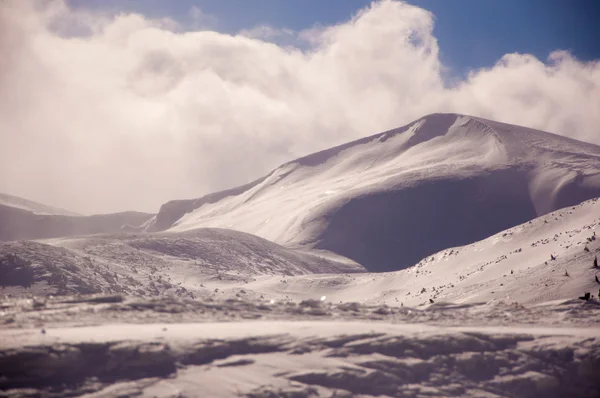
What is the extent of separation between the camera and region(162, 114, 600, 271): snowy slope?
58188 millimetres

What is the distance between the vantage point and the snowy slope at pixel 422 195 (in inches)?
2291

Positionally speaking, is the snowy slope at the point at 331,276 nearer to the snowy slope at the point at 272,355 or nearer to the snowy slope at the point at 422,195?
the snowy slope at the point at 272,355

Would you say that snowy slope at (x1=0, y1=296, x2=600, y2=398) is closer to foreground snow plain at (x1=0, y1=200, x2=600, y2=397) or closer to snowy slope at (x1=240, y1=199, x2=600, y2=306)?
foreground snow plain at (x1=0, y1=200, x2=600, y2=397)

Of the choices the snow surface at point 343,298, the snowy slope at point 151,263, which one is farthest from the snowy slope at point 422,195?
the snowy slope at point 151,263

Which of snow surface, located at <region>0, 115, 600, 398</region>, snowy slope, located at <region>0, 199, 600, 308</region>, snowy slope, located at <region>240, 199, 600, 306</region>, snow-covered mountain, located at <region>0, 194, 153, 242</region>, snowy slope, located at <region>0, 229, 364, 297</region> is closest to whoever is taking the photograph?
snow surface, located at <region>0, 115, 600, 398</region>

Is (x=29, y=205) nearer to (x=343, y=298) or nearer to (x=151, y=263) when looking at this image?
(x=151, y=263)

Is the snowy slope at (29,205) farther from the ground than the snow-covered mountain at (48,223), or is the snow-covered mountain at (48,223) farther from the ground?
the snowy slope at (29,205)

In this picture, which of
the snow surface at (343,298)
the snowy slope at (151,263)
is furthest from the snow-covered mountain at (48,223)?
the snowy slope at (151,263)

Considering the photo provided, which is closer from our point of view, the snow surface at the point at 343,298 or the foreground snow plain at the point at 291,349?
the foreground snow plain at the point at 291,349

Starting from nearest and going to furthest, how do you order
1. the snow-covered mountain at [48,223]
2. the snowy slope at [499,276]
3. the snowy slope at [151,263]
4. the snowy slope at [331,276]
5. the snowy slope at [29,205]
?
the snowy slope at [499,276], the snowy slope at [331,276], the snowy slope at [151,263], the snow-covered mountain at [48,223], the snowy slope at [29,205]

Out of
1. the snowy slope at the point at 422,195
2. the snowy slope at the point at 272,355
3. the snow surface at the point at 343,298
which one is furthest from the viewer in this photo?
the snowy slope at the point at 422,195

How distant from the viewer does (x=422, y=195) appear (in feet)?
205

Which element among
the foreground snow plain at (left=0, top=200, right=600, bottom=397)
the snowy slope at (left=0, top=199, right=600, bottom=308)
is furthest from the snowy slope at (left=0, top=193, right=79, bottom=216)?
the foreground snow plain at (left=0, top=200, right=600, bottom=397)

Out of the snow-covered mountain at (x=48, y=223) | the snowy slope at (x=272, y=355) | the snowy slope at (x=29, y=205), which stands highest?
the snowy slope at (x=29, y=205)
